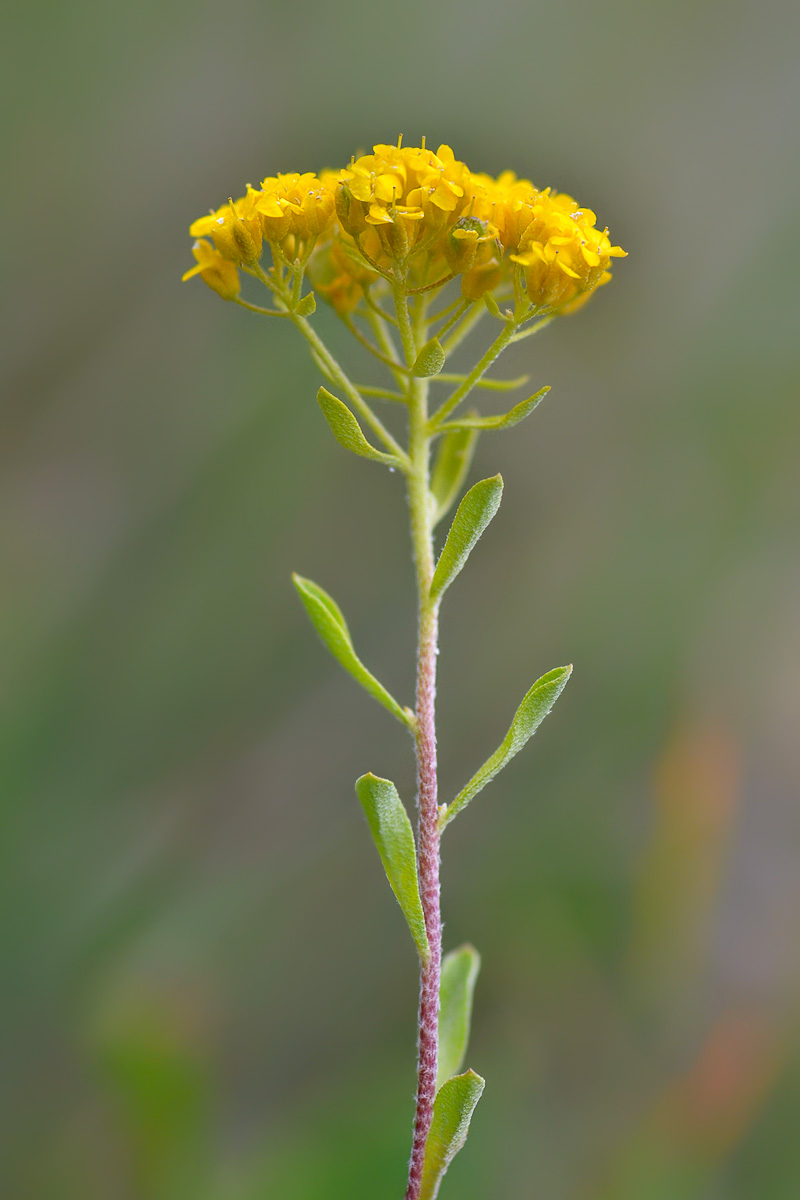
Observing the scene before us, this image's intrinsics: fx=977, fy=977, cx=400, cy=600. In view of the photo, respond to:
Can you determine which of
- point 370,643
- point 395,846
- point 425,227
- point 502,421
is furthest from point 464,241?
point 370,643

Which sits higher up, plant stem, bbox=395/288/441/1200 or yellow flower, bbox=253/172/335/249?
yellow flower, bbox=253/172/335/249

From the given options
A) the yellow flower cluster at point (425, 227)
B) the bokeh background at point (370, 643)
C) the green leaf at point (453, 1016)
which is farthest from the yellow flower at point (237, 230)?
the bokeh background at point (370, 643)

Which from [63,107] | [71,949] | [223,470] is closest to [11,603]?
[223,470]

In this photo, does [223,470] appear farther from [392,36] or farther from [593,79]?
[593,79]

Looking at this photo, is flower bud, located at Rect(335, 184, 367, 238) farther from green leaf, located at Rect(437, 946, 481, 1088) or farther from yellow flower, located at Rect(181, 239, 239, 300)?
green leaf, located at Rect(437, 946, 481, 1088)

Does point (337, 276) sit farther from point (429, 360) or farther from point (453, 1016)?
point (453, 1016)

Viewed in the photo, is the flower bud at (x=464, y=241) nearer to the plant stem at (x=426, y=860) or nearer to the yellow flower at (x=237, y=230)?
the plant stem at (x=426, y=860)

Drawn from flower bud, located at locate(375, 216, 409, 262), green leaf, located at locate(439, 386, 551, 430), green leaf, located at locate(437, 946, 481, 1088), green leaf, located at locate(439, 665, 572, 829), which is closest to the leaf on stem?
green leaf, located at locate(439, 386, 551, 430)
